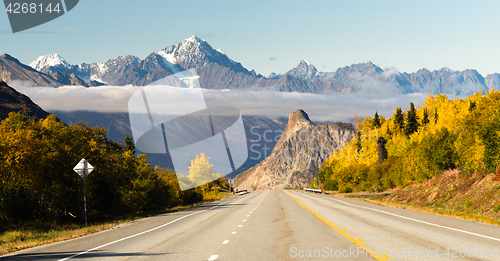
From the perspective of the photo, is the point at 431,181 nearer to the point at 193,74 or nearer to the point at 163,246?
the point at 193,74

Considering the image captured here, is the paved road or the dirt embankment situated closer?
the paved road

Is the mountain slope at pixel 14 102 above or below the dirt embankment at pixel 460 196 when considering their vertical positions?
above

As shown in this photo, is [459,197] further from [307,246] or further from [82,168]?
[82,168]

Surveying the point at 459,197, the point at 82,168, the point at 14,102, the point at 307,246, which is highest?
the point at 14,102

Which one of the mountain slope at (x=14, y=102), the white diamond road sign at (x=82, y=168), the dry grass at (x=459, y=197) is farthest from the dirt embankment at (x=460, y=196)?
the mountain slope at (x=14, y=102)

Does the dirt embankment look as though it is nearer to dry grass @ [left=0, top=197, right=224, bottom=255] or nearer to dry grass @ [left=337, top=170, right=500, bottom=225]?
dry grass @ [left=337, top=170, right=500, bottom=225]

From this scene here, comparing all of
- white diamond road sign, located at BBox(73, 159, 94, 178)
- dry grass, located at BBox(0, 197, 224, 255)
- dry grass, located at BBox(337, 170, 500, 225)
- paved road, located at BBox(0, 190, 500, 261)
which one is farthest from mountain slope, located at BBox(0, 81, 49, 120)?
paved road, located at BBox(0, 190, 500, 261)

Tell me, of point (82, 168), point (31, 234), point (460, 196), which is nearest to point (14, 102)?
point (82, 168)

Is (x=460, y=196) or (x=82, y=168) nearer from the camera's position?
(x=82, y=168)

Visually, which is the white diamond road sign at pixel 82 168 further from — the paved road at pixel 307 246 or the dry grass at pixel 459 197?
the dry grass at pixel 459 197

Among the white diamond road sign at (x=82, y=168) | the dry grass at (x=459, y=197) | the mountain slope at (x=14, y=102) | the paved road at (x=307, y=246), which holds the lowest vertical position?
the dry grass at (x=459, y=197)

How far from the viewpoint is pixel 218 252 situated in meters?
11.5

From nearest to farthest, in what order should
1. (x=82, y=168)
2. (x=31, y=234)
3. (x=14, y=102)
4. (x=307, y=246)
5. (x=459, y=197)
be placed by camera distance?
(x=307, y=246), (x=31, y=234), (x=82, y=168), (x=459, y=197), (x=14, y=102)

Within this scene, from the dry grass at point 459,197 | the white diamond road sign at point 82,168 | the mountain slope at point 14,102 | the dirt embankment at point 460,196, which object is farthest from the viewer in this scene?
the mountain slope at point 14,102
